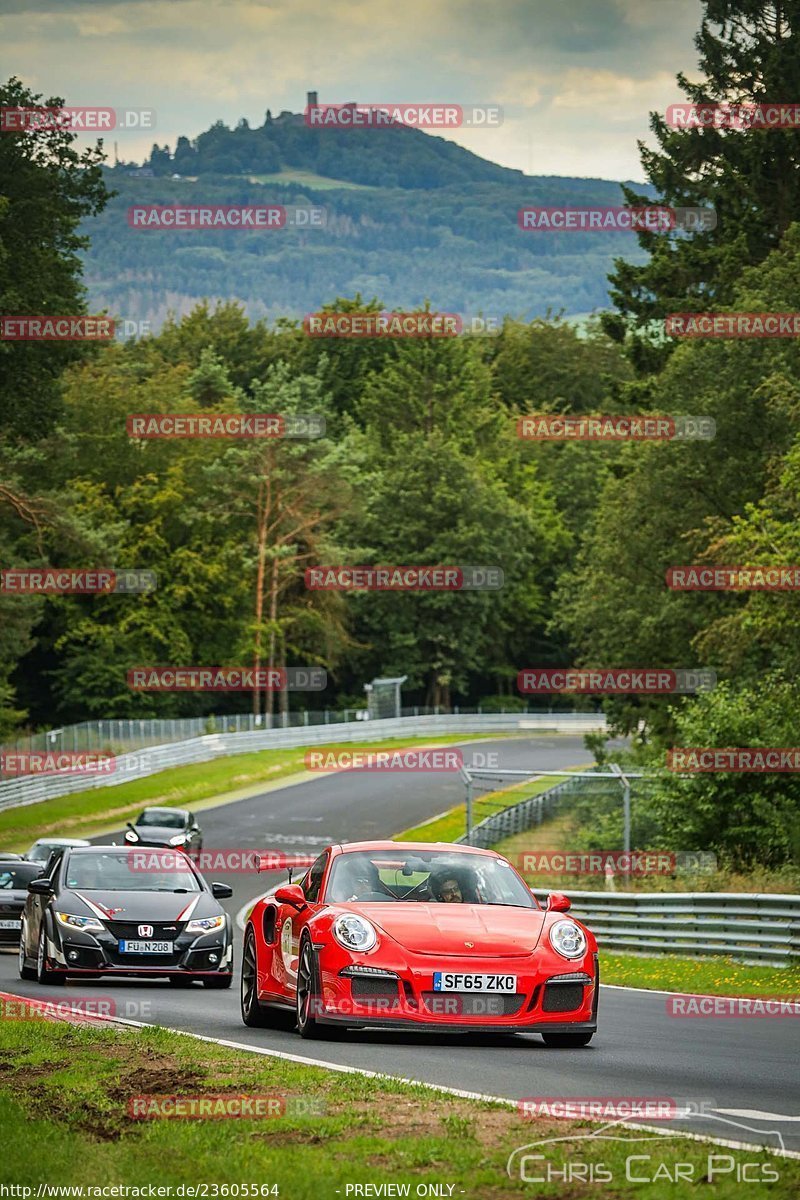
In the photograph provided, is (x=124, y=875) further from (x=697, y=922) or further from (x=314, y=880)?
(x=697, y=922)

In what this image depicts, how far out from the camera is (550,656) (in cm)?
12262

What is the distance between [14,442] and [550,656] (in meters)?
73.9

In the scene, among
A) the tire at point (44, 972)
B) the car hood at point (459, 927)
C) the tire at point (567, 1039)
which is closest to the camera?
the car hood at point (459, 927)

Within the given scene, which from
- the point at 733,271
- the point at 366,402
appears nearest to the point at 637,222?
the point at 733,271

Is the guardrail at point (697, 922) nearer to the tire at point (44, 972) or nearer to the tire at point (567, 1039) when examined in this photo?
the tire at point (44, 972)

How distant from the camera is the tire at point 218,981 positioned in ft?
63.6

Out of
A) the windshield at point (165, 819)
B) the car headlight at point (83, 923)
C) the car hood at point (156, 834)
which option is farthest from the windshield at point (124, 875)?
the windshield at point (165, 819)

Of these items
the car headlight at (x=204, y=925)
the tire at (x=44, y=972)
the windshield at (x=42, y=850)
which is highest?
the car headlight at (x=204, y=925)

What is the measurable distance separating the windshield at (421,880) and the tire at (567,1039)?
3.14ft

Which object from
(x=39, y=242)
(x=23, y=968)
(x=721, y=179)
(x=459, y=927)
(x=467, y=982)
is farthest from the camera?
(x=721, y=179)

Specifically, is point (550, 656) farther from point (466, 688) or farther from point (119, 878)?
point (119, 878)

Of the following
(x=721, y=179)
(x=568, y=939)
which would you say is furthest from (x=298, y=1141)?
(x=721, y=179)

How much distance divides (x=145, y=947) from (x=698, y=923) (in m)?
8.63

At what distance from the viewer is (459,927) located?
41.7 feet
